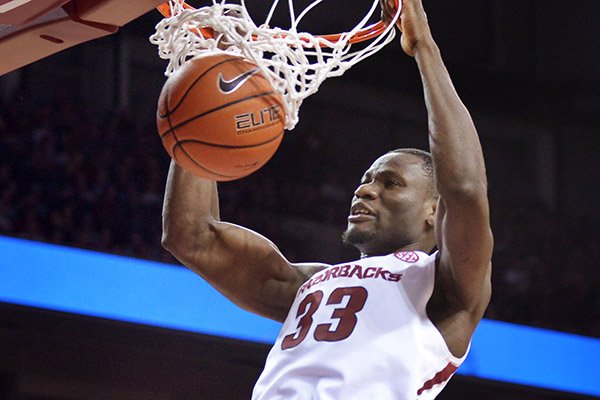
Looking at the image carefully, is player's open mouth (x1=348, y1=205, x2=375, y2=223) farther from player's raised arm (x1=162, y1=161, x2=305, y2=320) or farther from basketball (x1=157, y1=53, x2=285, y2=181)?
basketball (x1=157, y1=53, x2=285, y2=181)

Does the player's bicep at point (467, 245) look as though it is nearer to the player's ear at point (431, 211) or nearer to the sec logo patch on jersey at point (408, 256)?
the sec logo patch on jersey at point (408, 256)

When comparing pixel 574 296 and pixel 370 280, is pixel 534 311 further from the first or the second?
pixel 370 280

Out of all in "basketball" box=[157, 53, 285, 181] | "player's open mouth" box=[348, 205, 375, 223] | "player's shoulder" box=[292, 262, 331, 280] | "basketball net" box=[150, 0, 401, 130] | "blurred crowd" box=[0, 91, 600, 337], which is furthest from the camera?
"blurred crowd" box=[0, 91, 600, 337]

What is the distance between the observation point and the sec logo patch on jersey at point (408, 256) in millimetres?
2771

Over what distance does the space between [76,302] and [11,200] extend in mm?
1501

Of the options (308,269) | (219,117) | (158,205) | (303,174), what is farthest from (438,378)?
(303,174)

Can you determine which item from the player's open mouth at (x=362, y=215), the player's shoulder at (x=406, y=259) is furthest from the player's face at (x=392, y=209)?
the player's shoulder at (x=406, y=259)

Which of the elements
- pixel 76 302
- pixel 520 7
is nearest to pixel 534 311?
pixel 76 302

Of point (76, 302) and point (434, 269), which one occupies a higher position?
point (434, 269)

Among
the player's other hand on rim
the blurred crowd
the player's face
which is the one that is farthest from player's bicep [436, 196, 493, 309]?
the blurred crowd

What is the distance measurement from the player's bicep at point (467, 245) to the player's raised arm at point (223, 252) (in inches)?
23.3

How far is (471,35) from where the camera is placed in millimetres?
10977

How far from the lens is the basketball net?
2514 mm

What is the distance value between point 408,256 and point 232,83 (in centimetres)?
79
